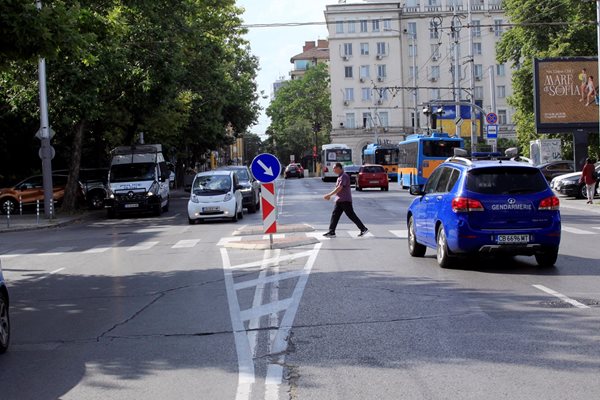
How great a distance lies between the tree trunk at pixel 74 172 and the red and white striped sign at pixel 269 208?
58.7 ft

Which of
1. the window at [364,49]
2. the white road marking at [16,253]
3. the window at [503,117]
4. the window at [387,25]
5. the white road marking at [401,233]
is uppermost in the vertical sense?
the window at [387,25]

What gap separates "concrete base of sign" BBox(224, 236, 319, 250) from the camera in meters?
17.8

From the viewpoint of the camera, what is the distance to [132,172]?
33156 mm

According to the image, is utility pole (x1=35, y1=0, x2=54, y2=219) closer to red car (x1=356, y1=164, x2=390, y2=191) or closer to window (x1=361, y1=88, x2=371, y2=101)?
red car (x1=356, y1=164, x2=390, y2=191)

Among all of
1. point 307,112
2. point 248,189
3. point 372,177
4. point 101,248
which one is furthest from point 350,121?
point 101,248

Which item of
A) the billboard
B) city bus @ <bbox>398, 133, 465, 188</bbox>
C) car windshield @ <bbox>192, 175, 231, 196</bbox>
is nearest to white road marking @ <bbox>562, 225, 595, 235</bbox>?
car windshield @ <bbox>192, 175, 231, 196</bbox>

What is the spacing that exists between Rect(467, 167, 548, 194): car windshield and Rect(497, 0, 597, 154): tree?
3696 cm

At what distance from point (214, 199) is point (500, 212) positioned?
15619mm

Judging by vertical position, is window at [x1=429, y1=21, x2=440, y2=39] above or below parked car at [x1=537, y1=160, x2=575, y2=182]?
above

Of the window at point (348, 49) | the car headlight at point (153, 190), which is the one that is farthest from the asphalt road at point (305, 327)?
the window at point (348, 49)

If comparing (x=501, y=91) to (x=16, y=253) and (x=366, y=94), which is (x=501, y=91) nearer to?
(x=366, y=94)

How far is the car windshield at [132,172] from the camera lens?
32938mm

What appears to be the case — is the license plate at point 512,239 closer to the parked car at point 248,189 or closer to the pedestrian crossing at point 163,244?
the pedestrian crossing at point 163,244

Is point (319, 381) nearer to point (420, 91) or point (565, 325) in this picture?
point (565, 325)
